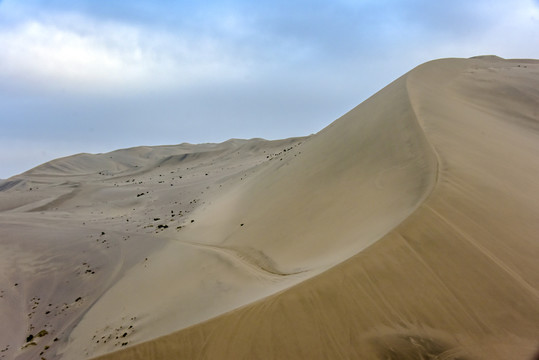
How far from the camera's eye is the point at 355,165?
816 cm

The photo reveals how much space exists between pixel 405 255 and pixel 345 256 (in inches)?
27.9

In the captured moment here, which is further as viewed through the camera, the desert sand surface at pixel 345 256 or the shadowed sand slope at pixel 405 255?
the desert sand surface at pixel 345 256

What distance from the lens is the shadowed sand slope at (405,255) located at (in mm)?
3703

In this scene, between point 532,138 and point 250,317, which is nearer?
point 250,317

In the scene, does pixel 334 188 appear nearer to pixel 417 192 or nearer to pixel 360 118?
pixel 417 192

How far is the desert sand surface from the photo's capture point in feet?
12.6

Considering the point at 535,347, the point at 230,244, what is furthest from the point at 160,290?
the point at 535,347

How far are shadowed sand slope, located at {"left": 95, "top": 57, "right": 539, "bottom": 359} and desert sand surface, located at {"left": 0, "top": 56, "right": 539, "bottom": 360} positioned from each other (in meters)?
0.02


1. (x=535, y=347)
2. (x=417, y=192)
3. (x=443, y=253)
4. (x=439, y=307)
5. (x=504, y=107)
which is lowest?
(x=535, y=347)

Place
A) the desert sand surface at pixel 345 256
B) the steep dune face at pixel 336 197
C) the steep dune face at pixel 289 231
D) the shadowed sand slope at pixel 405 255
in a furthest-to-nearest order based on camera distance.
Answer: the steep dune face at pixel 336 197, the steep dune face at pixel 289 231, the desert sand surface at pixel 345 256, the shadowed sand slope at pixel 405 255

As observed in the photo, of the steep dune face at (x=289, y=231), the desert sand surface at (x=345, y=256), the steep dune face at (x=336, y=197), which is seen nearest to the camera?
the desert sand surface at (x=345, y=256)

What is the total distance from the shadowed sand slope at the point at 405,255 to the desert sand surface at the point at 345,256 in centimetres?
2

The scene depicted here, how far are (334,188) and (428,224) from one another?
10.5 ft

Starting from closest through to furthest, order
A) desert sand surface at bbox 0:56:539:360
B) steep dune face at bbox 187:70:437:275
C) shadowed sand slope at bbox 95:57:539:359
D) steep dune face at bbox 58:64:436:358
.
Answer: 1. shadowed sand slope at bbox 95:57:539:359
2. desert sand surface at bbox 0:56:539:360
3. steep dune face at bbox 58:64:436:358
4. steep dune face at bbox 187:70:437:275
